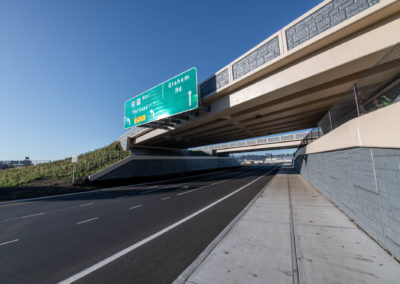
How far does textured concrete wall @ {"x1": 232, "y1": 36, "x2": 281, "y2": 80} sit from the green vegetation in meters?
20.0

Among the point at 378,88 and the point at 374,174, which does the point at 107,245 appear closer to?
the point at 374,174

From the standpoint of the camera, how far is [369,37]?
5.86m

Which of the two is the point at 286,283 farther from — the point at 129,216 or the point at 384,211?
the point at 129,216

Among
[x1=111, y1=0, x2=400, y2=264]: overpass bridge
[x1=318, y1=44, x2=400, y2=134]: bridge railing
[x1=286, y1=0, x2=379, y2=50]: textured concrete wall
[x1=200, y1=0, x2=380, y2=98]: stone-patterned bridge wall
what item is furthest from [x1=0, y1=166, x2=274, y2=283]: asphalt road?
[x1=286, y1=0, x2=379, y2=50]: textured concrete wall

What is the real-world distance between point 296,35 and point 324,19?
1077 millimetres

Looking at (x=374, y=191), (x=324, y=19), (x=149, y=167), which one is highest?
(x=324, y=19)

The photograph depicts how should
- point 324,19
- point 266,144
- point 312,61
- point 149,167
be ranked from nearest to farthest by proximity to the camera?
point 324,19 → point 312,61 → point 149,167 → point 266,144

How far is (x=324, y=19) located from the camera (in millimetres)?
6590

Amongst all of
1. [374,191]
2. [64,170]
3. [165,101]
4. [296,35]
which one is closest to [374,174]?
[374,191]

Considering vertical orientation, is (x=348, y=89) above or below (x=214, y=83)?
below

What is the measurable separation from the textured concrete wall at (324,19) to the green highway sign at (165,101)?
6.55 m

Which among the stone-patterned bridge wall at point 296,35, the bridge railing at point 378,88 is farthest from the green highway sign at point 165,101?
the bridge railing at point 378,88

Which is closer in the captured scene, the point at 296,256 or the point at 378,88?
the point at 296,256

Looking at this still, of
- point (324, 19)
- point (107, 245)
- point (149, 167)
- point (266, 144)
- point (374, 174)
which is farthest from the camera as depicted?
point (266, 144)
